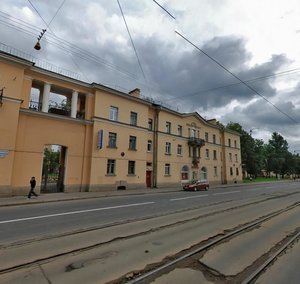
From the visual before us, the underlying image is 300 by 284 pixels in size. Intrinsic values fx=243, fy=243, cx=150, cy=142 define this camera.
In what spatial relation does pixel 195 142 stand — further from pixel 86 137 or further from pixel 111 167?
pixel 86 137

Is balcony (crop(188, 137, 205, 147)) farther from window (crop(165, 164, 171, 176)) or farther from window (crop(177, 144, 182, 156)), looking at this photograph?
window (crop(165, 164, 171, 176))

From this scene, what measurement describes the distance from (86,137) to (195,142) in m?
18.6

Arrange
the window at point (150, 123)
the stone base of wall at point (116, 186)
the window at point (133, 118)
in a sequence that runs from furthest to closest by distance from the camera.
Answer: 1. the window at point (150, 123)
2. the window at point (133, 118)
3. the stone base of wall at point (116, 186)

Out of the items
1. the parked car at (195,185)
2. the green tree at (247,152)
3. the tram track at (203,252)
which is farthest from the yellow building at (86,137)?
the green tree at (247,152)

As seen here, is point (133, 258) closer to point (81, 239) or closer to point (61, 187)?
point (81, 239)

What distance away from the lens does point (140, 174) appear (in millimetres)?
28719

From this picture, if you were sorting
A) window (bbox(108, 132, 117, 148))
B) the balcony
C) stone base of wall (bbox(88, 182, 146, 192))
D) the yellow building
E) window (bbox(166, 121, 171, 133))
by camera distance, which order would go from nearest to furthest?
1. the yellow building
2. stone base of wall (bbox(88, 182, 146, 192))
3. window (bbox(108, 132, 117, 148))
4. window (bbox(166, 121, 171, 133))
5. the balcony

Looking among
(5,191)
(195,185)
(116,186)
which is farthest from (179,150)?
(5,191)

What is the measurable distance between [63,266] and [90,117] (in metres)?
21.0

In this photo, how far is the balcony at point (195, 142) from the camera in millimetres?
37062

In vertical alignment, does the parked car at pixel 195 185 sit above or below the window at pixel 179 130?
below

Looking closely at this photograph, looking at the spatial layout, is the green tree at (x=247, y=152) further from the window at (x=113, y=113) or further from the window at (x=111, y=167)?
the window at (x=111, y=167)

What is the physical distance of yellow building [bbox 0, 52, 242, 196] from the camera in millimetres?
19156

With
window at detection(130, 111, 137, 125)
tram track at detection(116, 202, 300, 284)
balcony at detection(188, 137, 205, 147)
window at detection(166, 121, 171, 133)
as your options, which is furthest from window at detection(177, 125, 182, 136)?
tram track at detection(116, 202, 300, 284)
